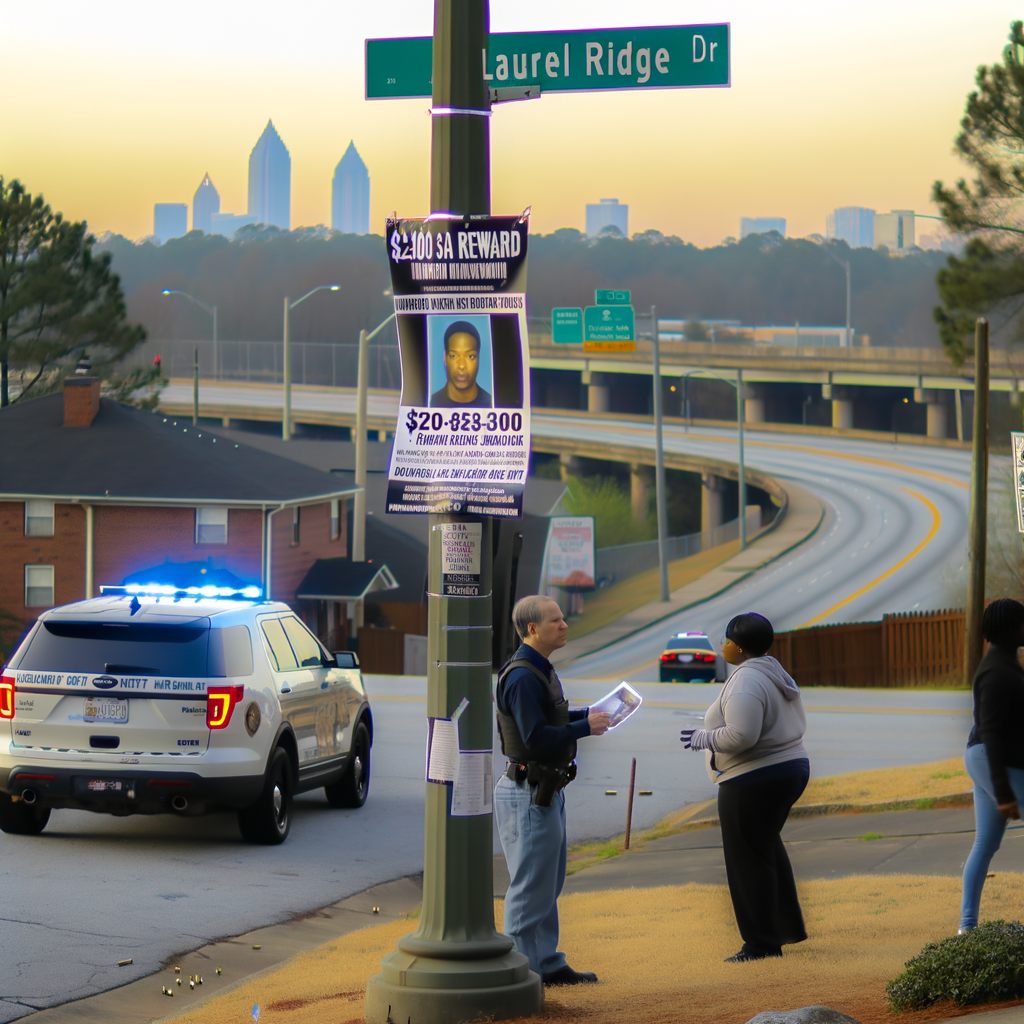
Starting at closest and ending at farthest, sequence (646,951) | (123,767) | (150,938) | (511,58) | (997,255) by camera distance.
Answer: (511,58), (646,951), (150,938), (123,767), (997,255)

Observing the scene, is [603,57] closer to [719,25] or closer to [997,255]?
[719,25]

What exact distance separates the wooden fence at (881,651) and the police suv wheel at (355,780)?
27.9 metres

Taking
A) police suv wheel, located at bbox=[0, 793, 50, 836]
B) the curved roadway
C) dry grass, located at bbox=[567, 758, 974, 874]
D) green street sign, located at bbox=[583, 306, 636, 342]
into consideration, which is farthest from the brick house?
police suv wheel, located at bbox=[0, 793, 50, 836]

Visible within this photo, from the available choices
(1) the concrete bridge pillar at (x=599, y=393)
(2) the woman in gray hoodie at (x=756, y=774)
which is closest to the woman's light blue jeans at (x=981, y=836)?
(2) the woman in gray hoodie at (x=756, y=774)

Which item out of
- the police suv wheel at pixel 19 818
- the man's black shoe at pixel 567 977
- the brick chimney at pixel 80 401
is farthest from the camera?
the brick chimney at pixel 80 401

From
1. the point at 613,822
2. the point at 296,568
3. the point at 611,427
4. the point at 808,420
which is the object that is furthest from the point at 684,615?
the point at 808,420

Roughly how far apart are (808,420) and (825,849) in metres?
147

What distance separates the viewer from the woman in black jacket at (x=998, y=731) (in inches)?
272

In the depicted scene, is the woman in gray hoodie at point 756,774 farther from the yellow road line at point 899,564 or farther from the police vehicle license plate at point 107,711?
the yellow road line at point 899,564

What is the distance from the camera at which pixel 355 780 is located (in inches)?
516

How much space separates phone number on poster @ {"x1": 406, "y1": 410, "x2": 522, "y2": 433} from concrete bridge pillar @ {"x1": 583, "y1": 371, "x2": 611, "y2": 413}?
13940 centimetres

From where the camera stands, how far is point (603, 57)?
6758mm

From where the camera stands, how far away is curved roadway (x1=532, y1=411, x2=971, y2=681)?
190ft

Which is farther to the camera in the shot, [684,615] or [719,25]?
[684,615]
